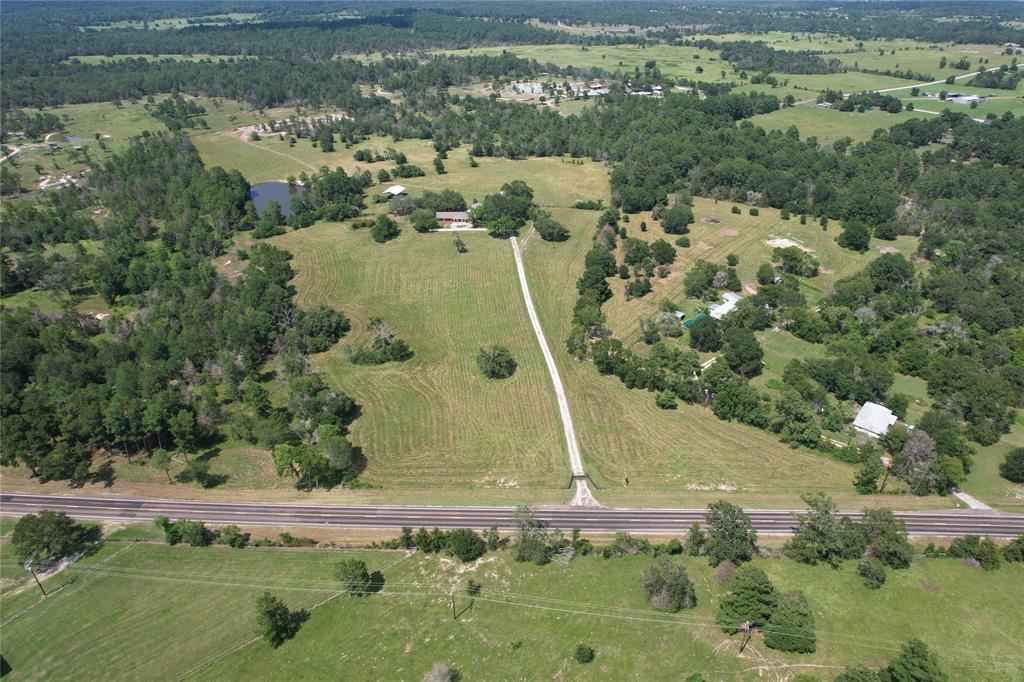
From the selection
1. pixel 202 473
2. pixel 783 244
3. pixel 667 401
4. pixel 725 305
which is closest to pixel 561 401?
pixel 667 401

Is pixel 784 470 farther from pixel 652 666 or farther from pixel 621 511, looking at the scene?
pixel 652 666

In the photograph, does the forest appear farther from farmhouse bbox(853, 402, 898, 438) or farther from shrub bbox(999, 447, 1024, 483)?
shrub bbox(999, 447, 1024, 483)

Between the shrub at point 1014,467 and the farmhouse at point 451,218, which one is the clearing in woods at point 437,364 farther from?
the shrub at point 1014,467

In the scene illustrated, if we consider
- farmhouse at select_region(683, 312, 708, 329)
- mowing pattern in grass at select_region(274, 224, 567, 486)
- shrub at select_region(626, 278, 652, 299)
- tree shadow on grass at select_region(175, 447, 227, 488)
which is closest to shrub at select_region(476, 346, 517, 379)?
mowing pattern in grass at select_region(274, 224, 567, 486)

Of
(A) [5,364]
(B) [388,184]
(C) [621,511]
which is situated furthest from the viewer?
(B) [388,184]

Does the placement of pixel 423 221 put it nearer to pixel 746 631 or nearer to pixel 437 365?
pixel 437 365

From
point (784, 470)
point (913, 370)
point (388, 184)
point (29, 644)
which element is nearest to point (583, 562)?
point (784, 470)
